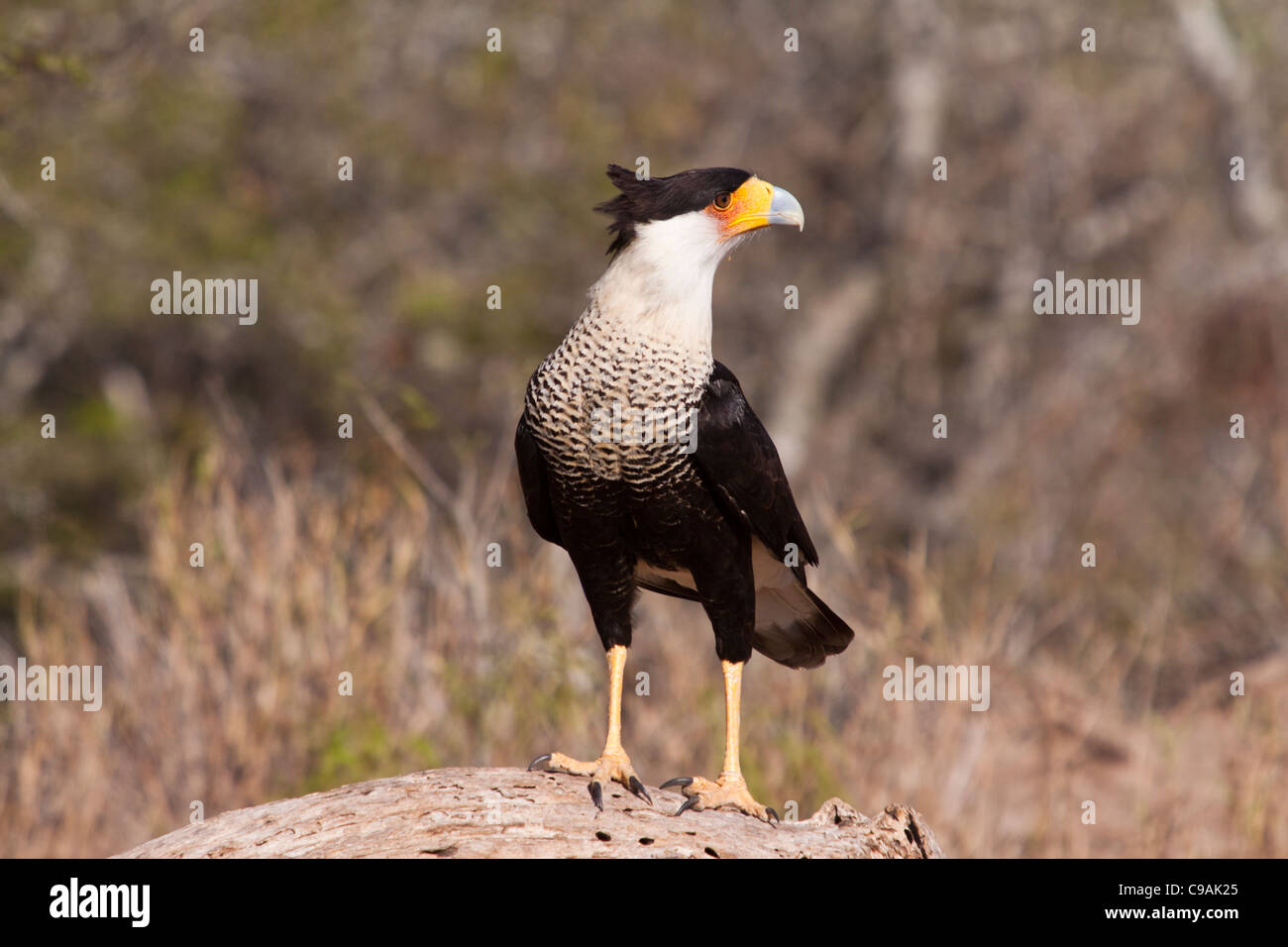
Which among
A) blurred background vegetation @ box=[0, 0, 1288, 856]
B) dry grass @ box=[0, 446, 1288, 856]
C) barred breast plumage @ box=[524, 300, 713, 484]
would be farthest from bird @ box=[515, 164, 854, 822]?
blurred background vegetation @ box=[0, 0, 1288, 856]

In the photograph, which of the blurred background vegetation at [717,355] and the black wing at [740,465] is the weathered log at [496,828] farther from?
the blurred background vegetation at [717,355]

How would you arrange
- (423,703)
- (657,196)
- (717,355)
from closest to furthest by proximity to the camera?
(657,196), (423,703), (717,355)

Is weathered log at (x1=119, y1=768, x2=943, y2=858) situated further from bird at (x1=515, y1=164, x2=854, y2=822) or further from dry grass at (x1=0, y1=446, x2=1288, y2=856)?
dry grass at (x1=0, y1=446, x2=1288, y2=856)

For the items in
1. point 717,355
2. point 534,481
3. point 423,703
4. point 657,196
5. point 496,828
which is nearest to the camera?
point 496,828

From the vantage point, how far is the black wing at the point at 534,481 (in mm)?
4539

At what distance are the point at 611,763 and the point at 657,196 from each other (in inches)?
67.2

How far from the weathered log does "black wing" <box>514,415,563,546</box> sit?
804 millimetres

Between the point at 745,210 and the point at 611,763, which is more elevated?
the point at 745,210

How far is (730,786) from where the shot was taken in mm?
4496

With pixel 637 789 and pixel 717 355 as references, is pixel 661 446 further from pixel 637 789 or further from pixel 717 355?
pixel 717 355

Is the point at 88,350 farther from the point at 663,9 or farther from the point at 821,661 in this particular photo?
the point at 821,661

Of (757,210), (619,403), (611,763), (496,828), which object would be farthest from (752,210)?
(496,828)

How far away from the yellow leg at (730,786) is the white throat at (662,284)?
1.06 metres

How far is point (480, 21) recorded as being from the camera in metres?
14.2
